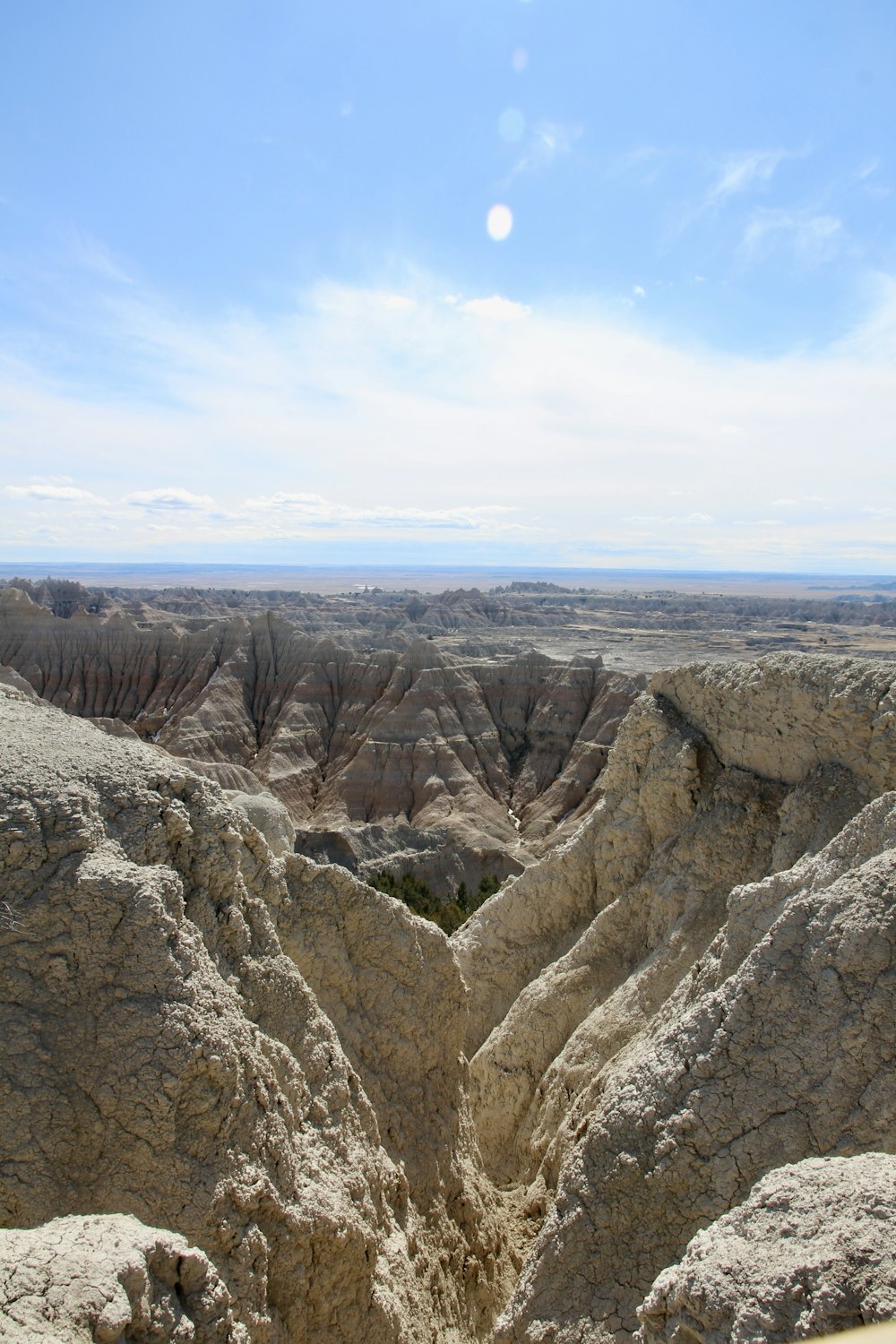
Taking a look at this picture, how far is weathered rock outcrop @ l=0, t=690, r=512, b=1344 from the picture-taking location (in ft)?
17.3

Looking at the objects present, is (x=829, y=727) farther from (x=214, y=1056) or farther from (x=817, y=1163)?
(x=214, y=1056)

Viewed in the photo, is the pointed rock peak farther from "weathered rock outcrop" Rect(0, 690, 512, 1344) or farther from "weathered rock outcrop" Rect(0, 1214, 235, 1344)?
"weathered rock outcrop" Rect(0, 1214, 235, 1344)

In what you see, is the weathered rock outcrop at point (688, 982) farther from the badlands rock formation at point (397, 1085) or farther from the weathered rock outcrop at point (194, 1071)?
the weathered rock outcrop at point (194, 1071)

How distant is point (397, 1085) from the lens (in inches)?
356

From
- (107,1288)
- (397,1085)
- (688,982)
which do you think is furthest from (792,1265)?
(397,1085)

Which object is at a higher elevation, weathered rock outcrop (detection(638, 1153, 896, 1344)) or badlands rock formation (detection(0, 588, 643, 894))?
weathered rock outcrop (detection(638, 1153, 896, 1344))

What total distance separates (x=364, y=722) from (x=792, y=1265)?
48.4 metres

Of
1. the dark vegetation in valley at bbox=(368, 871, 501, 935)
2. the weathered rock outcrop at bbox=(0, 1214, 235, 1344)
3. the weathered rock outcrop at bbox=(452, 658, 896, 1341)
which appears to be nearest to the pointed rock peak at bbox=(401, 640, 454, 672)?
the dark vegetation in valley at bbox=(368, 871, 501, 935)

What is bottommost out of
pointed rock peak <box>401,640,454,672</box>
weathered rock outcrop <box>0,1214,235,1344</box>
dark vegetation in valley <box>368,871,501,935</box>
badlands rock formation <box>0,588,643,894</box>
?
dark vegetation in valley <box>368,871,501,935</box>

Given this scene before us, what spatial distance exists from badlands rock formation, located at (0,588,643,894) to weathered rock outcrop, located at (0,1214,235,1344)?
31583 mm

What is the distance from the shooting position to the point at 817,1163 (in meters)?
4.60

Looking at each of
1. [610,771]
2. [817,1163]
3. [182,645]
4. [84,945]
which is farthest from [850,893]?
[182,645]

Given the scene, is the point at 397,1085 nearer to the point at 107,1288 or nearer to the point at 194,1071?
the point at 194,1071

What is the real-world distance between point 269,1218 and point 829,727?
27.1 feet
